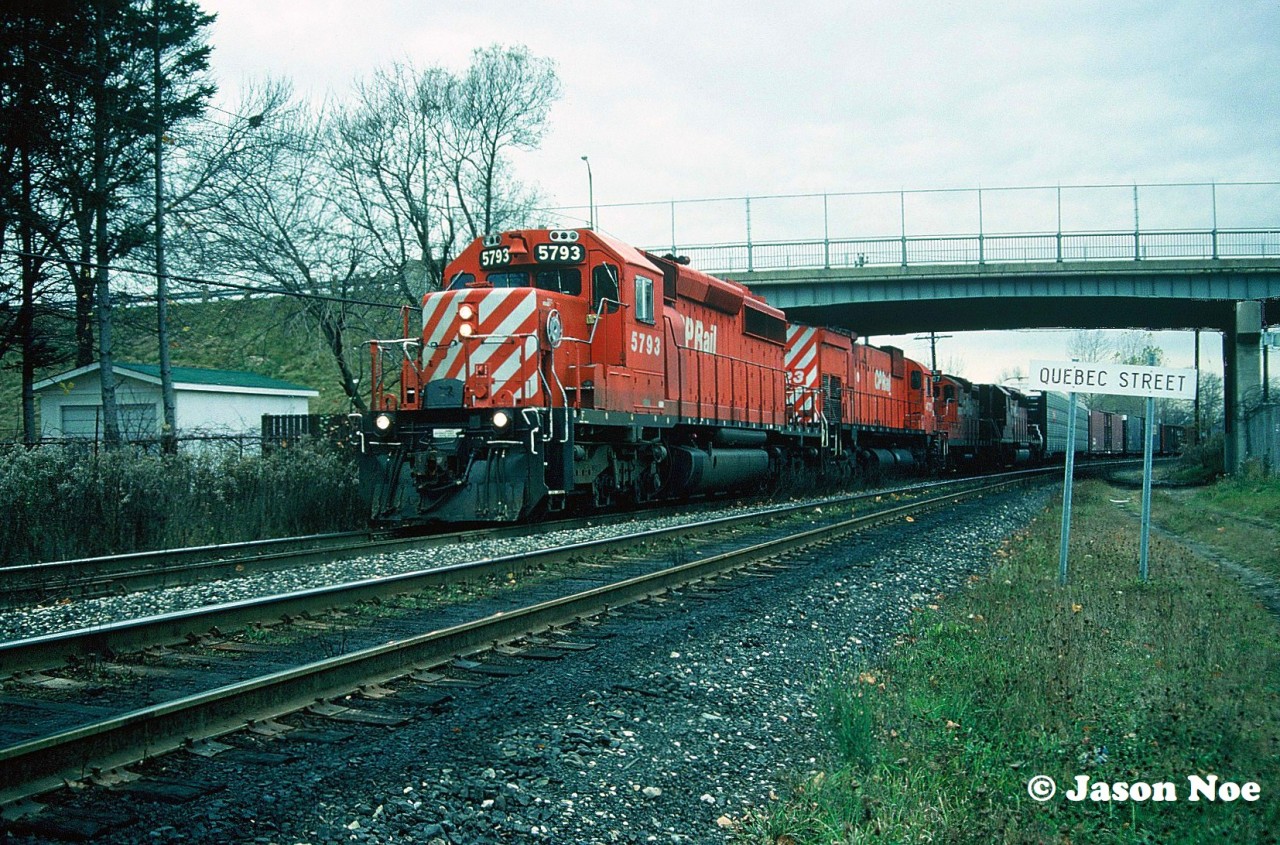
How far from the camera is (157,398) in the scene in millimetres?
28625

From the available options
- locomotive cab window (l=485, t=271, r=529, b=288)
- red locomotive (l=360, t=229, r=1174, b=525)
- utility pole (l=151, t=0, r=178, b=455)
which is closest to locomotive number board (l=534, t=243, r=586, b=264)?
red locomotive (l=360, t=229, r=1174, b=525)

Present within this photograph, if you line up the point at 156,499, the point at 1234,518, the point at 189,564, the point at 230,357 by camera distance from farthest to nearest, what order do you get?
the point at 230,357 → the point at 1234,518 → the point at 156,499 → the point at 189,564

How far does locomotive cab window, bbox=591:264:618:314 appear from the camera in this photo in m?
13.7

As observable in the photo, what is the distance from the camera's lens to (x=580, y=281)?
13.9 metres

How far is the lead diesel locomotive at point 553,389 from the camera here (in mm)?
12344

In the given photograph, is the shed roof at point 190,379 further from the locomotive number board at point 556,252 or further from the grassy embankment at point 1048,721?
the grassy embankment at point 1048,721

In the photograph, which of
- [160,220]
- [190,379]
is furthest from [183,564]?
[190,379]

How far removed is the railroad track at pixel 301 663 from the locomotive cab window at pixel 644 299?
197 inches

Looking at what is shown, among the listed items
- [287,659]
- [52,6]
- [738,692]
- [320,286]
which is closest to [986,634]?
[738,692]

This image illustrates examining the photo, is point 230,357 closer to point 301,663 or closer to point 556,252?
point 556,252

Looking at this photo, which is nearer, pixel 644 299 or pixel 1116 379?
pixel 1116 379

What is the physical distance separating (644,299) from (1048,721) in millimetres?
10260

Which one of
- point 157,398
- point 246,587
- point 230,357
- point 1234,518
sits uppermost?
point 230,357

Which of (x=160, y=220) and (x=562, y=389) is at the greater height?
(x=160, y=220)
